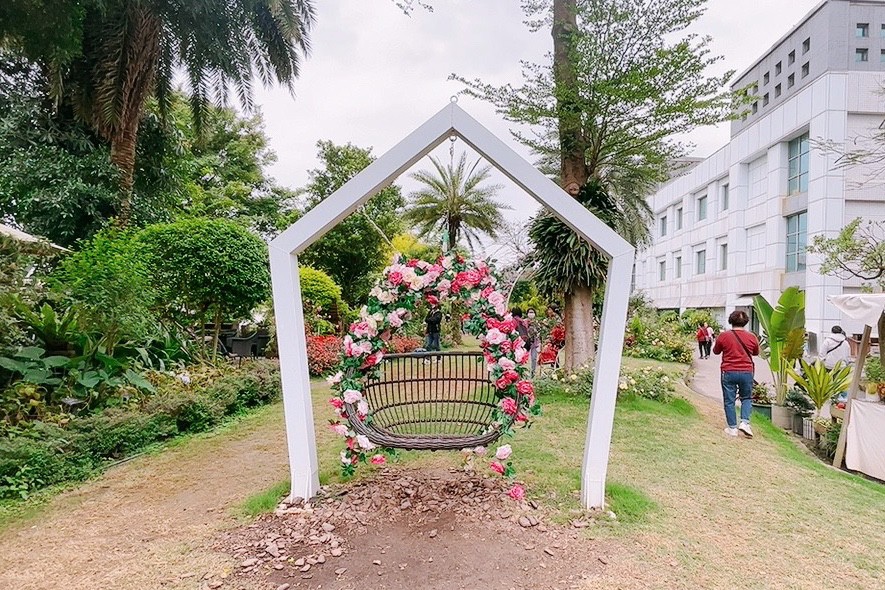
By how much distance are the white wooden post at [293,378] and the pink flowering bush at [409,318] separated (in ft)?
0.82

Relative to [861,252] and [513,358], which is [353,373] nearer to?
[513,358]

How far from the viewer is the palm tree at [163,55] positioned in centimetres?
969

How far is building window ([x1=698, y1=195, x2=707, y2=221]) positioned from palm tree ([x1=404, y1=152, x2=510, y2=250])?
14797 millimetres

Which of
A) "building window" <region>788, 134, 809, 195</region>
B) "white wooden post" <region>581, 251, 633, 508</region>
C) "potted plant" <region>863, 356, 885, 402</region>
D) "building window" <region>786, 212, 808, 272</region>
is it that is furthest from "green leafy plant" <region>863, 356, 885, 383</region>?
"building window" <region>788, 134, 809, 195</region>

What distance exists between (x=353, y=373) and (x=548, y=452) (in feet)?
8.38

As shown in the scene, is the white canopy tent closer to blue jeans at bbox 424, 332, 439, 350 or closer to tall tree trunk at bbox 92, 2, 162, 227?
blue jeans at bbox 424, 332, 439, 350

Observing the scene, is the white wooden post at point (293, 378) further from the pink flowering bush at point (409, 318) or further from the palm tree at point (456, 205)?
the palm tree at point (456, 205)

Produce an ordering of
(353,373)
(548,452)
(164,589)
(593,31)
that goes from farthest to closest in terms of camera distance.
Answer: (593,31) → (548,452) → (353,373) → (164,589)

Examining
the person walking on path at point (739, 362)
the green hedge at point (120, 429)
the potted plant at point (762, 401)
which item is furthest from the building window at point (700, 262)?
the green hedge at point (120, 429)

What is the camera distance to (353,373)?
4012mm

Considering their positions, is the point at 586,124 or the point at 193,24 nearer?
the point at 586,124

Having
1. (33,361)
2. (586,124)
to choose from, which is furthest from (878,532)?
(33,361)

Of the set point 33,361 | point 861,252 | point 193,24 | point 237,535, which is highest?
point 193,24

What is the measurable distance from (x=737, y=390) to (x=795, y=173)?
18393 millimetres
